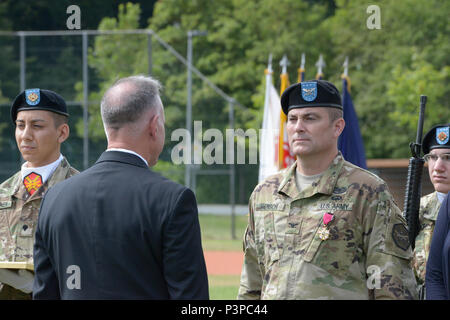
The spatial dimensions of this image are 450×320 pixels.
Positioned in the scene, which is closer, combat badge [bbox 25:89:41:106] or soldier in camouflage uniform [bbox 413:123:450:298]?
combat badge [bbox 25:89:41:106]

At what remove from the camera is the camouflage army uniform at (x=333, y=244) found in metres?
3.60

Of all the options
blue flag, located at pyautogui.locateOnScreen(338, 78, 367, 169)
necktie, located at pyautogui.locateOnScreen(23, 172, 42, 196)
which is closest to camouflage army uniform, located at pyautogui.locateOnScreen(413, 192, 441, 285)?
necktie, located at pyautogui.locateOnScreen(23, 172, 42, 196)

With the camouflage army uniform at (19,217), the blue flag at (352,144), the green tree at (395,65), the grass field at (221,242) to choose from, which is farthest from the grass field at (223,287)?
the green tree at (395,65)

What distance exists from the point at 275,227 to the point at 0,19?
3715 cm

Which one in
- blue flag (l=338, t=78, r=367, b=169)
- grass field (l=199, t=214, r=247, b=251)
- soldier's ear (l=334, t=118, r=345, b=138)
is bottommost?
grass field (l=199, t=214, r=247, b=251)

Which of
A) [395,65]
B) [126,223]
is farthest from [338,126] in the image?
[395,65]

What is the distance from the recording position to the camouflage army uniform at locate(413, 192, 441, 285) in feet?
17.1

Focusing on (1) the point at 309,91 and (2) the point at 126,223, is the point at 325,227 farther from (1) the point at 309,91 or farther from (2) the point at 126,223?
(2) the point at 126,223

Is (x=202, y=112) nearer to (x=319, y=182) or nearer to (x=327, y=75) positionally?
(x=327, y=75)

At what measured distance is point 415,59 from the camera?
27875mm

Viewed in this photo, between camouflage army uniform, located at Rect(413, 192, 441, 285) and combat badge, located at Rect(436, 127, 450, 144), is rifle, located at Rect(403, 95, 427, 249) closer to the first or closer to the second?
camouflage army uniform, located at Rect(413, 192, 441, 285)

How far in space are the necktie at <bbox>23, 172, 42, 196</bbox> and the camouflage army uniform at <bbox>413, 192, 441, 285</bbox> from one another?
2.68 metres

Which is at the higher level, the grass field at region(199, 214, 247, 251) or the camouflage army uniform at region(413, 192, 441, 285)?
the camouflage army uniform at region(413, 192, 441, 285)

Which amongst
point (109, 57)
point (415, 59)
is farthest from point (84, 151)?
point (415, 59)
